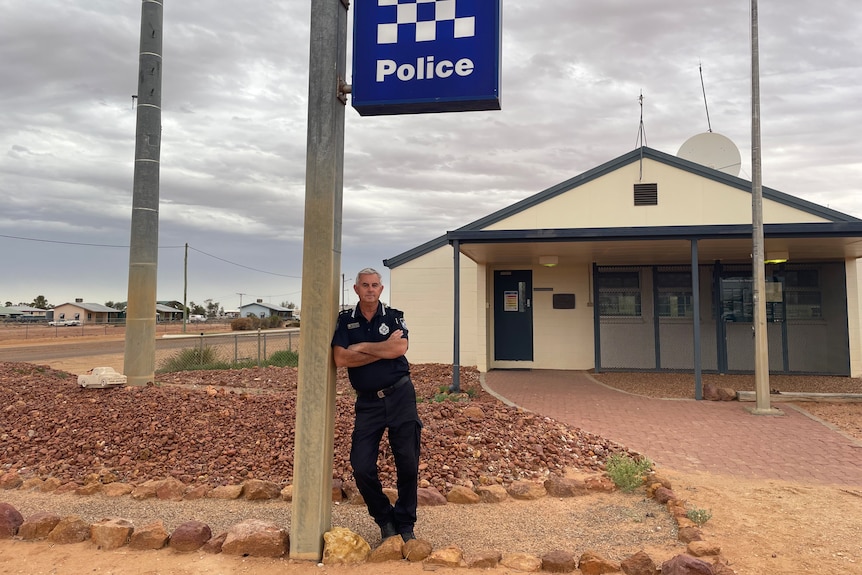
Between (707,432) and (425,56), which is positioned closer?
(425,56)

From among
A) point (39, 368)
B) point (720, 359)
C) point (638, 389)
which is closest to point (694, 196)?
point (720, 359)

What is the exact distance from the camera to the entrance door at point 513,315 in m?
13.6

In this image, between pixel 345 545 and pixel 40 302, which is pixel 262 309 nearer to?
pixel 40 302

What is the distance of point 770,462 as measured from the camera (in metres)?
5.97

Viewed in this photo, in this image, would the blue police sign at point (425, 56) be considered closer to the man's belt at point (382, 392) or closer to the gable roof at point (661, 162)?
the man's belt at point (382, 392)

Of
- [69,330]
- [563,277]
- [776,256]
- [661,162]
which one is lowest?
[69,330]

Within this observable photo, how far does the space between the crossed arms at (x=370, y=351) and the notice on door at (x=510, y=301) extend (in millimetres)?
10177

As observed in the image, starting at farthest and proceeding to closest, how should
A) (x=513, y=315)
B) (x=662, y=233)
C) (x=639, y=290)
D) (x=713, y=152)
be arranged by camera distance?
(x=713, y=152) < (x=513, y=315) < (x=639, y=290) < (x=662, y=233)

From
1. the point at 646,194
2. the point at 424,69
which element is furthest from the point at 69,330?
the point at 424,69

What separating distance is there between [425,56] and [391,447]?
8.49ft

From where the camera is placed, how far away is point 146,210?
8.73 metres

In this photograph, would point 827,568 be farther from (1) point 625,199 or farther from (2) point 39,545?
(1) point 625,199

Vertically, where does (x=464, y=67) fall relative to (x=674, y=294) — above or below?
above

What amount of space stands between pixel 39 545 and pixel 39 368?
339 inches
